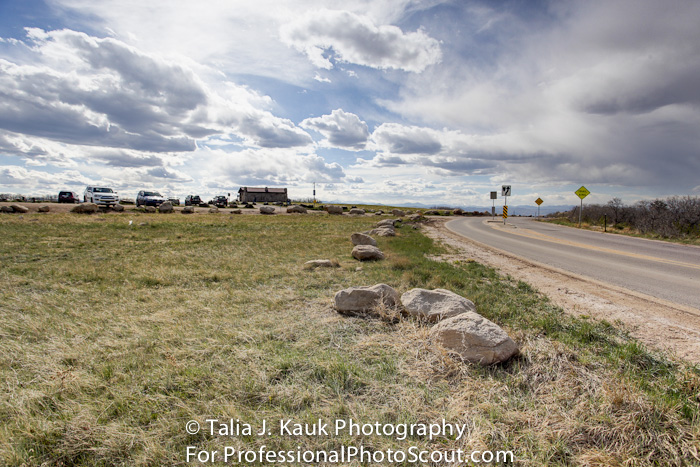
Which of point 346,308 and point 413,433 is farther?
point 346,308

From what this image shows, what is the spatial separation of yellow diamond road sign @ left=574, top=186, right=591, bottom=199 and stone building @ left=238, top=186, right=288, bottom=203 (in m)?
74.5

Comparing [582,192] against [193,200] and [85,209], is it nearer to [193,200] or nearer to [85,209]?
[85,209]

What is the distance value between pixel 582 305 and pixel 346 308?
481 centimetres

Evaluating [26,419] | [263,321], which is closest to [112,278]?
[263,321]

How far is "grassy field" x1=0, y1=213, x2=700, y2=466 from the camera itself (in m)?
2.63

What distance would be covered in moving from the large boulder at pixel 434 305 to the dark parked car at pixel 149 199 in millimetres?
47394

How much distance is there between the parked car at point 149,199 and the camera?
43438mm

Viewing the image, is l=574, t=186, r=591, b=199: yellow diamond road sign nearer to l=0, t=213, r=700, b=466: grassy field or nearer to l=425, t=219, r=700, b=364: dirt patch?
l=425, t=219, r=700, b=364: dirt patch

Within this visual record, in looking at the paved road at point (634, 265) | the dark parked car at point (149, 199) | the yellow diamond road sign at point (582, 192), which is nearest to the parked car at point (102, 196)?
the dark parked car at point (149, 199)

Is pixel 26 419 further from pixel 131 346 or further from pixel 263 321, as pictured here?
pixel 263 321

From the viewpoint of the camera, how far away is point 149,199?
143 ft

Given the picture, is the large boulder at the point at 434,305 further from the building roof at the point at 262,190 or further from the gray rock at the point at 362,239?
the building roof at the point at 262,190

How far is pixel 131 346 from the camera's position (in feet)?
14.3

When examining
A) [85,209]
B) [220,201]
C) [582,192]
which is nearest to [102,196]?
[85,209]
